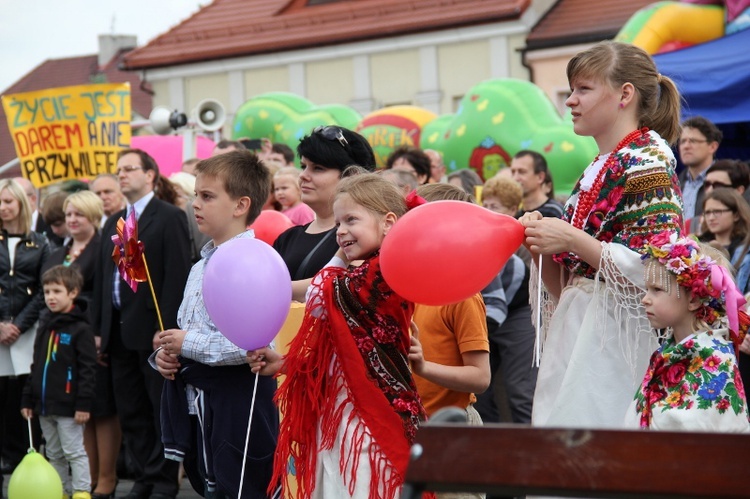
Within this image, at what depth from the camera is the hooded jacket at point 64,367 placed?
7961 millimetres

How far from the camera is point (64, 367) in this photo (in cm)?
798

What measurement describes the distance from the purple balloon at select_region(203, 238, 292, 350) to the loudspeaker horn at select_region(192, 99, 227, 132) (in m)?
9.09

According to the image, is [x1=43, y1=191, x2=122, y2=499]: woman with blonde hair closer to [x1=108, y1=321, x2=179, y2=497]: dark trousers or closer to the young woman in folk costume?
[x1=108, y1=321, x2=179, y2=497]: dark trousers

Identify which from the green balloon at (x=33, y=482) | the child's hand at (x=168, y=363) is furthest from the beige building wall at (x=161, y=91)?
the child's hand at (x=168, y=363)

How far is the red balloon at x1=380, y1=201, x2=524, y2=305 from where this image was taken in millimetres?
3801

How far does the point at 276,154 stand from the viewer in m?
11.0

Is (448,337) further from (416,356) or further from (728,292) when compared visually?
(728,292)

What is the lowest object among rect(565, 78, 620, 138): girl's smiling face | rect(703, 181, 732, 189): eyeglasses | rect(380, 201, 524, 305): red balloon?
rect(703, 181, 732, 189): eyeglasses

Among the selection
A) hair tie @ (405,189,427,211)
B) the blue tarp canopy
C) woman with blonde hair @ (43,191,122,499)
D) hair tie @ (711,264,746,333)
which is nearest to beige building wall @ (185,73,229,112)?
the blue tarp canopy

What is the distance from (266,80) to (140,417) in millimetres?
24042

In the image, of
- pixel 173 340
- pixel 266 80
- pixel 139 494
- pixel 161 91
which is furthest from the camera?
pixel 161 91

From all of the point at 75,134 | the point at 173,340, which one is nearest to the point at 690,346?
the point at 173,340

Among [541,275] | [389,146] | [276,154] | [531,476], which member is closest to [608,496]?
[531,476]

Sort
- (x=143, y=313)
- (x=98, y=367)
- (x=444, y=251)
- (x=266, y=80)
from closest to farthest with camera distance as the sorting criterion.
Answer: (x=444, y=251) < (x=143, y=313) < (x=98, y=367) < (x=266, y=80)
